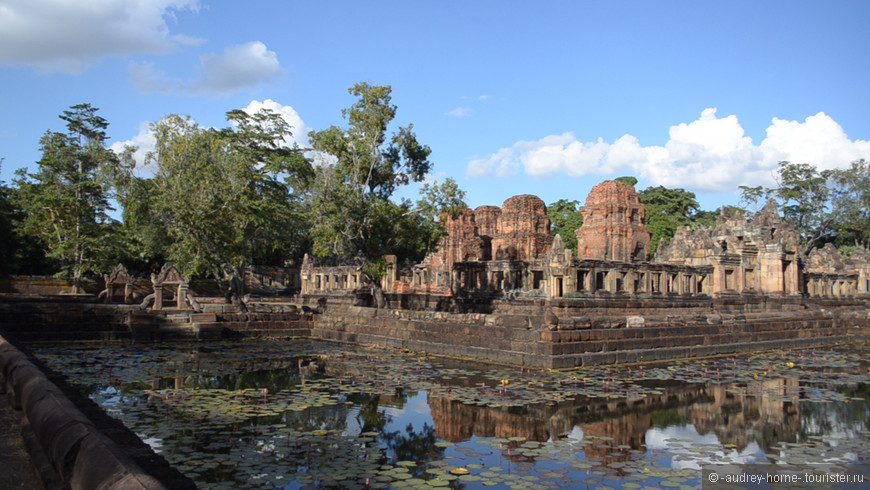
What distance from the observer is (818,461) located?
6211mm

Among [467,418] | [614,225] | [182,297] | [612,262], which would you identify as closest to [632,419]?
[467,418]

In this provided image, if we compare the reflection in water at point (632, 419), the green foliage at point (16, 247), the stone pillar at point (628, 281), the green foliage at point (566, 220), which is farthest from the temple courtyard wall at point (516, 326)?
the green foliage at point (566, 220)

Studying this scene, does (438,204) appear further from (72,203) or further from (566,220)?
(566,220)

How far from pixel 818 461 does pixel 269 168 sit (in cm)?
3886

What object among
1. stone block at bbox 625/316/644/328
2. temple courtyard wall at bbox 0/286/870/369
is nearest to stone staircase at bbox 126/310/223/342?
temple courtyard wall at bbox 0/286/870/369

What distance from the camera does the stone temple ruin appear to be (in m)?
21.4

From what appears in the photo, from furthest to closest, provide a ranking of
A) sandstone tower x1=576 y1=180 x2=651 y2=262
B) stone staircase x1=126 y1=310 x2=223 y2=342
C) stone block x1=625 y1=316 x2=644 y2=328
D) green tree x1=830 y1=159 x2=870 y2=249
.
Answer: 1. green tree x1=830 y1=159 x2=870 y2=249
2. sandstone tower x1=576 y1=180 x2=651 y2=262
3. stone staircase x1=126 y1=310 x2=223 y2=342
4. stone block x1=625 y1=316 x2=644 y2=328

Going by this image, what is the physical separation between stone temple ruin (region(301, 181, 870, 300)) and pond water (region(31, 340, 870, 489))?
8.24 m

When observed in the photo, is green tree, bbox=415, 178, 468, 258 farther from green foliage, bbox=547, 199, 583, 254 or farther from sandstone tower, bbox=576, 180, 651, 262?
green foliage, bbox=547, 199, 583, 254

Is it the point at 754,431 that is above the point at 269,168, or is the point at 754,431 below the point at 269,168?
below

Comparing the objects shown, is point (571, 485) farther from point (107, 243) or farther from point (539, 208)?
point (107, 243)

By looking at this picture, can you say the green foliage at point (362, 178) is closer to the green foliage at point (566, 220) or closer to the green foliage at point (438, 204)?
the green foliage at point (438, 204)

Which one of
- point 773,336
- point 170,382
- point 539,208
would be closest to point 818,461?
point 170,382

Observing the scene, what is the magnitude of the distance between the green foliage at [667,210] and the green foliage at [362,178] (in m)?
37.7
